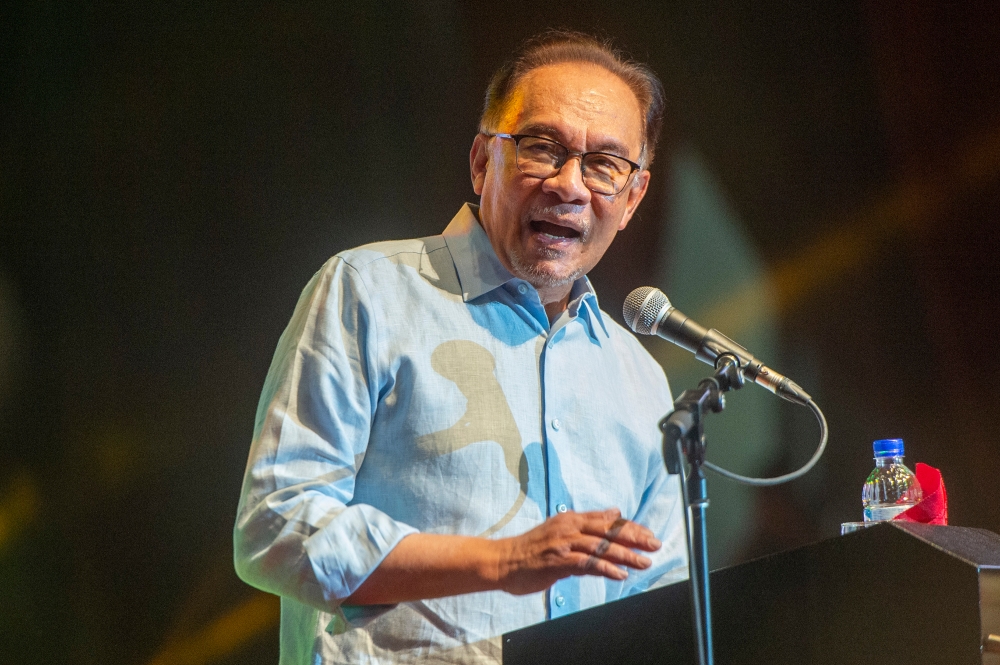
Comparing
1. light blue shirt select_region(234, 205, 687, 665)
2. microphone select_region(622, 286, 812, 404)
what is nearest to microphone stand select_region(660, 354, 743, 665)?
microphone select_region(622, 286, 812, 404)

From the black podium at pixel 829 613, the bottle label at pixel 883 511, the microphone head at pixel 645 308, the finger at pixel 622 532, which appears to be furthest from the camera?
the bottle label at pixel 883 511

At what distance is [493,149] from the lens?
201cm

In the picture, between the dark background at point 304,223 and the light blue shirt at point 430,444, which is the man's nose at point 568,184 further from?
the dark background at point 304,223

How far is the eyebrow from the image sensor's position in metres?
1.89

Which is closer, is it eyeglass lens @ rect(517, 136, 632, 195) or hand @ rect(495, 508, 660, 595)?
hand @ rect(495, 508, 660, 595)

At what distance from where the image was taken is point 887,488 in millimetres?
2516

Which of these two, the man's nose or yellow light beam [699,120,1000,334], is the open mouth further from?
yellow light beam [699,120,1000,334]

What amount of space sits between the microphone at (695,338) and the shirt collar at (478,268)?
0.40 m

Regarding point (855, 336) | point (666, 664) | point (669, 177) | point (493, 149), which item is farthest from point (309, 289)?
point (855, 336)

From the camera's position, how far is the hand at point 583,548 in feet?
3.49

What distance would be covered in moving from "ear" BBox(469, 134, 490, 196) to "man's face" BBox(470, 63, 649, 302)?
0.06m

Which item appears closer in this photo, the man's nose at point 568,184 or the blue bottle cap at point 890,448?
the man's nose at point 568,184

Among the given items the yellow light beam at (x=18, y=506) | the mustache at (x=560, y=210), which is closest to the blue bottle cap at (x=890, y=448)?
the mustache at (x=560, y=210)

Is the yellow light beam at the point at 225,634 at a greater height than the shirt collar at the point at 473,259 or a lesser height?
lesser
